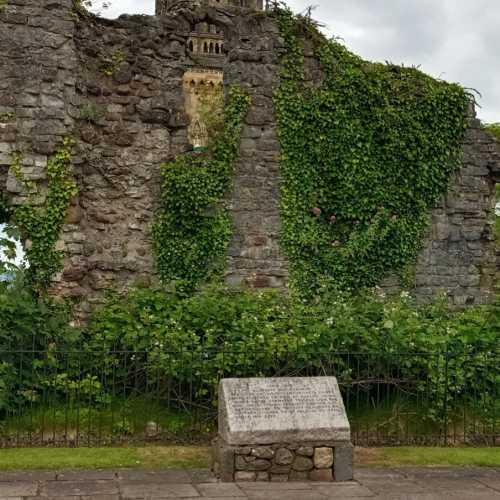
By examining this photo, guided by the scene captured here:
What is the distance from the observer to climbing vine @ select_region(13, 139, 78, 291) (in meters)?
9.57

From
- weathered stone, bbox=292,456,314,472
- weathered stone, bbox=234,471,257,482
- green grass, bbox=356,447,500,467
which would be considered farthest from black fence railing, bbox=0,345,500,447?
weathered stone, bbox=292,456,314,472

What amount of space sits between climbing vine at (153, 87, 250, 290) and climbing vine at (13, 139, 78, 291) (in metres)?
1.34

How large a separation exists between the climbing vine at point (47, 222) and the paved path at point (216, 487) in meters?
3.49

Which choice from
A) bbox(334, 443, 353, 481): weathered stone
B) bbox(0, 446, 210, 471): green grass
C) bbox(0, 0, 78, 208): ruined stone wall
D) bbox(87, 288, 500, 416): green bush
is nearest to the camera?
bbox(334, 443, 353, 481): weathered stone

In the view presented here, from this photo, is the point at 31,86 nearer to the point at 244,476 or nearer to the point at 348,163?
the point at 348,163

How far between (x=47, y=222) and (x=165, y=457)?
11.7ft

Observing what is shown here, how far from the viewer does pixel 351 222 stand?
11.1 meters

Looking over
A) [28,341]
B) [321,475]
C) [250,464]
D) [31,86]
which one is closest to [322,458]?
[321,475]

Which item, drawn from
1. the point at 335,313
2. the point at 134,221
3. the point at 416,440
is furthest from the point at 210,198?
the point at 416,440

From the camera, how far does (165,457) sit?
7.46m

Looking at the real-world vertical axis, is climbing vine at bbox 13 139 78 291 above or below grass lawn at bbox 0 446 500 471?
above

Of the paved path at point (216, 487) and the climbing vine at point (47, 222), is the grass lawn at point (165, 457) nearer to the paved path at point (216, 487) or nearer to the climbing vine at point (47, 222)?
the paved path at point (216, 487)

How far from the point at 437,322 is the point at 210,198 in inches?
134

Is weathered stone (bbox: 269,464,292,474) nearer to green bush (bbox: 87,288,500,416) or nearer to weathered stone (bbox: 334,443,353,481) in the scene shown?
weathered stone (bbox: 334,443,353,481)
